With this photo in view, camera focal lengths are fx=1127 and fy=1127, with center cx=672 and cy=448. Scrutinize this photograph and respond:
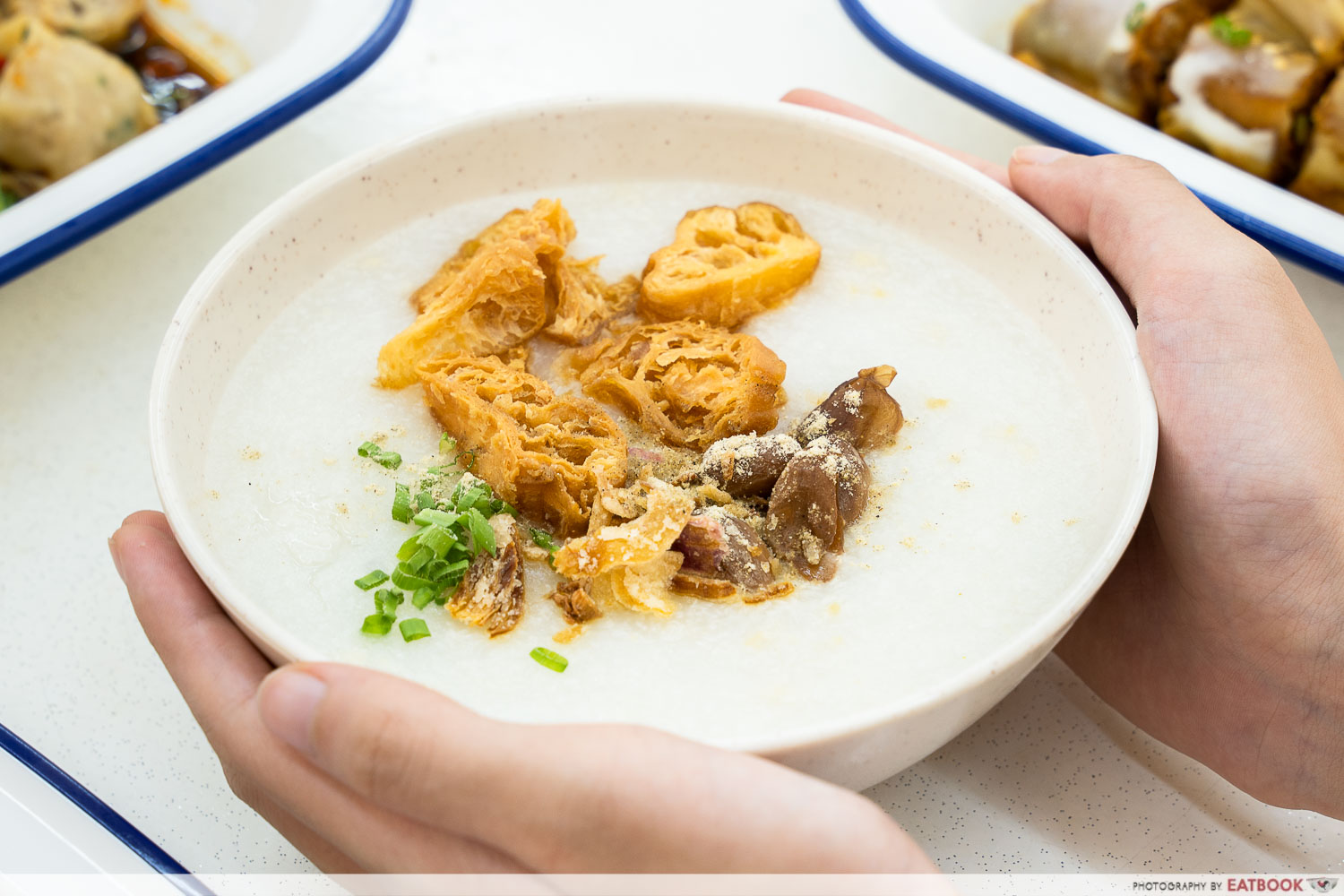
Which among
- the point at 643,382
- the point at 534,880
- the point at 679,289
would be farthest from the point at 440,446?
the point at 534,880

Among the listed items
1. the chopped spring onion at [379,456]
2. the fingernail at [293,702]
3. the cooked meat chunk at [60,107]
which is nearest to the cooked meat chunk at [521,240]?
the chopped spring onion at [379,456]

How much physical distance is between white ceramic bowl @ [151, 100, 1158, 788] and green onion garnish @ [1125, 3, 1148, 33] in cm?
117

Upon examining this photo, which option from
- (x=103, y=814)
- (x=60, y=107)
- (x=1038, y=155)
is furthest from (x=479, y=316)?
(x=60, y=107)

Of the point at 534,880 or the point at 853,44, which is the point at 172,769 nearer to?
the point at 534,880

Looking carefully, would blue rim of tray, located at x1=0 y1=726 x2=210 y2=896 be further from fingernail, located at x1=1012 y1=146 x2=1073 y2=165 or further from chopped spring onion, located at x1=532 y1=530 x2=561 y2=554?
fingernail, located at x1=1012 y1=146 x2=1073 y2=165

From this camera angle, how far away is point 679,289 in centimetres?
147

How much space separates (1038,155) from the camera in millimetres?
1611

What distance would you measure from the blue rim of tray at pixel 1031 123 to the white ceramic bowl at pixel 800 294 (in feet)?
1.53

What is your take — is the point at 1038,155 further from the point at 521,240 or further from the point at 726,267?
the point at 521,240

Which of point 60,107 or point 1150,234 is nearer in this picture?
point 1150,234

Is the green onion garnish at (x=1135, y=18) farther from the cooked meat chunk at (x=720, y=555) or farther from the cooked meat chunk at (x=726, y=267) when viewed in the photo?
the cooked meat chunk at (x=720, y=555)

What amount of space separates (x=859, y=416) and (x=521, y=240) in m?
0.52

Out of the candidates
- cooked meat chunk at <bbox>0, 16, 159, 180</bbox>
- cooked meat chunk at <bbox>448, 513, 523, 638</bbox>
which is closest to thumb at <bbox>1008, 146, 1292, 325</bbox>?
cooked meat chunk at <bbox>448, 513, 523, 638</bbox>

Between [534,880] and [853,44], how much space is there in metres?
2.08
